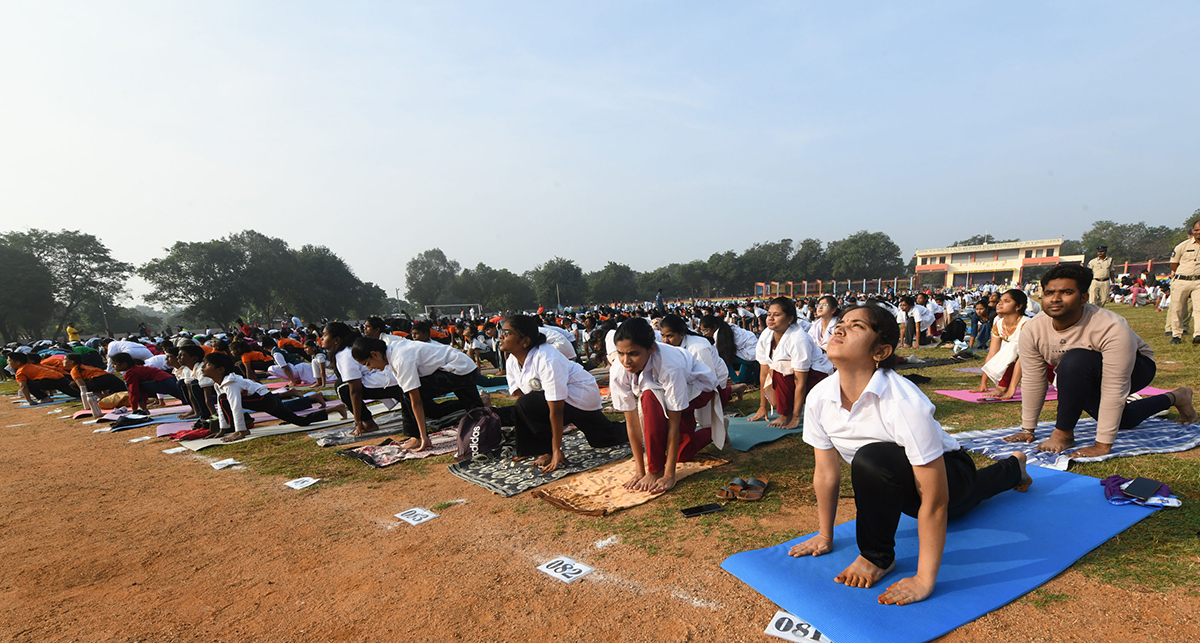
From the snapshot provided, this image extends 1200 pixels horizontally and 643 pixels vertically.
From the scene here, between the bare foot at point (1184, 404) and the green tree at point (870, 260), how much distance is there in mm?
74004

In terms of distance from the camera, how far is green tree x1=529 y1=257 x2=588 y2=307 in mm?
66938

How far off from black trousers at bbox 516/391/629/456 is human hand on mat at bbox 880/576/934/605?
9.37ft

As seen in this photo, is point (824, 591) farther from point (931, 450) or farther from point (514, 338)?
point (514, 338)

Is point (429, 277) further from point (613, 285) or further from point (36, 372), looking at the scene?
point (36, 372)

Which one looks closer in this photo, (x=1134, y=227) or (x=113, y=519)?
(x=113, y=519)

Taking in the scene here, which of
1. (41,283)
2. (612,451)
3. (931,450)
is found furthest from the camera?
(41,283)

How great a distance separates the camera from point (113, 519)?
3891 millimetres

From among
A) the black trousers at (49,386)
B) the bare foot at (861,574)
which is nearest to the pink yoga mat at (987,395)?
the bare foot at (861,574)

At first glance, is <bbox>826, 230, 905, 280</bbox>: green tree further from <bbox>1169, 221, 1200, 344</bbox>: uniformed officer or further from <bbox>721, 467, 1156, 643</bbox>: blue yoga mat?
<bbox>721, 467, 1156, 643</bbox>: blue yoga mat

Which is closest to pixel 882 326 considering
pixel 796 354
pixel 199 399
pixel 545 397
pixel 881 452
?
pixel 881 452

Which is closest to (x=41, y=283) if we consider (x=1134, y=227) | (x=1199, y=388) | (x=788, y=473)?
(x=788, y=473)

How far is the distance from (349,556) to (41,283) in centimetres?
4944

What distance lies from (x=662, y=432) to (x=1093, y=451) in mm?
2892

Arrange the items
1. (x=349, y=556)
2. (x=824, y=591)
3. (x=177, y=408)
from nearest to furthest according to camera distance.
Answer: (x=824, y=591) < (x=349, y=556) < (x=177, y=408)
